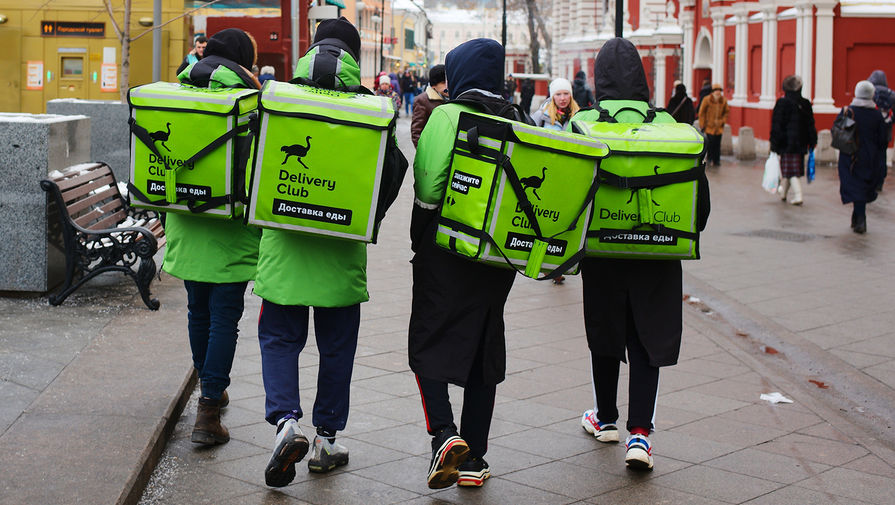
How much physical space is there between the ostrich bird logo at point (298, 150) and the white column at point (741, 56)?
94.4 feet

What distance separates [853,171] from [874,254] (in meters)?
2.01

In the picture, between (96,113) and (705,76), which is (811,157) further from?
(705,76)

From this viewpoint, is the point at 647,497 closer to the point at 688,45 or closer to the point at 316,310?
the point at 316,310

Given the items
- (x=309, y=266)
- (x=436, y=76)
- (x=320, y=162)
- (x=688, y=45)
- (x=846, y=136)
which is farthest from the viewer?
(x=688, y=45)

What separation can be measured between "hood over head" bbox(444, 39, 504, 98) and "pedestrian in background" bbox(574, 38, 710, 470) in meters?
0.59

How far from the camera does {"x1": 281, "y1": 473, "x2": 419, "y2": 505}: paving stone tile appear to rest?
4727mm

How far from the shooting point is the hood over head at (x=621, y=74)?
17.5 ft

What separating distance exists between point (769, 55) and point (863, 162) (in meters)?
16.3

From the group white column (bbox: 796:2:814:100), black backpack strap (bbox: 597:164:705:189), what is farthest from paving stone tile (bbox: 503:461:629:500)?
white column (bbox: 796:2:814:100)

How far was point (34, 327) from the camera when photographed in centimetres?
729

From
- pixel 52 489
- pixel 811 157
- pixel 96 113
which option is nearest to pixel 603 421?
pixel 52 489

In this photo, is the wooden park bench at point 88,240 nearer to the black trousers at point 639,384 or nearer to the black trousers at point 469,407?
the black trousers at point 469,407

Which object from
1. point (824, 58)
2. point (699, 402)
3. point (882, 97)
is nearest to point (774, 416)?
point (699, 402)

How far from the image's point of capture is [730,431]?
588 centimetres
